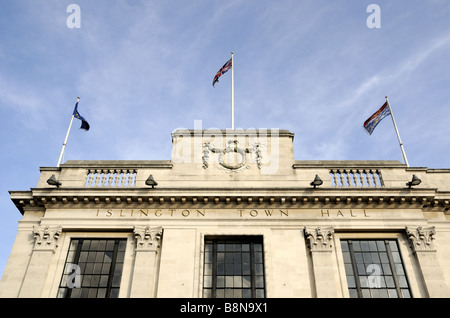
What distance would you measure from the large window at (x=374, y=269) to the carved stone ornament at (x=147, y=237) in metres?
6.76

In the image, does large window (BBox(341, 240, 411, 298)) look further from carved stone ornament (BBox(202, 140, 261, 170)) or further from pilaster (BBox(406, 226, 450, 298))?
carved stone ornament (BBox(202, 140, 261, 170))

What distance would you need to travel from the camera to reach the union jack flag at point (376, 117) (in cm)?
1902

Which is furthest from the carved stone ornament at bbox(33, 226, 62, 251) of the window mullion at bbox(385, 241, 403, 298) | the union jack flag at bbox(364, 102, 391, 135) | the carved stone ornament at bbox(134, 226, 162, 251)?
the union jack flag at bbox(364, 102, 391, 135)

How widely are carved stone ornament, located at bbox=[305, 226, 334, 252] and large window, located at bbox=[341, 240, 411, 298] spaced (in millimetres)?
709

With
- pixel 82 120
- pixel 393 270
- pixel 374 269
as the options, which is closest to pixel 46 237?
pixel 82 120

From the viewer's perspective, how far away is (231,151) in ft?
57.8

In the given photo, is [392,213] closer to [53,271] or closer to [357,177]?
[357,177]

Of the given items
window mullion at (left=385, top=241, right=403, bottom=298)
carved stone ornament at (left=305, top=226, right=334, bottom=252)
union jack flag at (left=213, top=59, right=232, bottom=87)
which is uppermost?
union jack flag at (left=213, top=59, right=232, bottom=87)

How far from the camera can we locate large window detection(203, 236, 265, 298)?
14.3 meters

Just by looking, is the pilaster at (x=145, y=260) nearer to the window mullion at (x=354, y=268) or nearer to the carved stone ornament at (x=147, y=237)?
the carved stone ornament at (x=147, y=237)

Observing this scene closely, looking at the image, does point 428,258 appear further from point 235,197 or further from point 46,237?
point 46,237

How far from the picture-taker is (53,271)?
1466 cm
